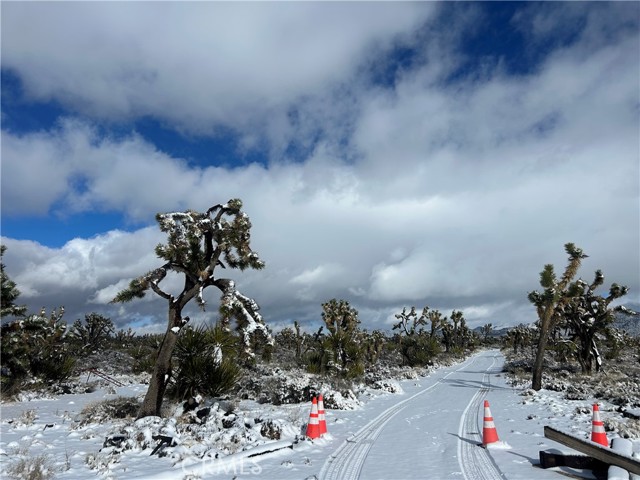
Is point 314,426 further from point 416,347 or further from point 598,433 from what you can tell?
point 416,347

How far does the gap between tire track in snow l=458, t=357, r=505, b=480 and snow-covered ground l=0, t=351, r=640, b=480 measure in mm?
28

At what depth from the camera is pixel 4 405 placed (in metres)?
14.8

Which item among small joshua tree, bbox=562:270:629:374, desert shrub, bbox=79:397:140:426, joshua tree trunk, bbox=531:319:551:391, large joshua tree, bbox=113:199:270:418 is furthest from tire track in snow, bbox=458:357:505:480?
small joshua tree, bbox=562:270:629:374

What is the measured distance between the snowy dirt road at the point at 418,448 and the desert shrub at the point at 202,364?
4.60 metres

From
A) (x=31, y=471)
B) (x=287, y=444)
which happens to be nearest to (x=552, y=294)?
(x=287, y=444)

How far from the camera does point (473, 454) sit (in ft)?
27.4

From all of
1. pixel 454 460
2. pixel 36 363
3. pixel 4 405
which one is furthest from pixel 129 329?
pixel 454 460

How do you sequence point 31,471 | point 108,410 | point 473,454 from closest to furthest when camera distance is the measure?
1. point 31,471
2. point 473,454
3. point 108,410

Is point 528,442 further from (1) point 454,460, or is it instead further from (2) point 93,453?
(2) point 93,453

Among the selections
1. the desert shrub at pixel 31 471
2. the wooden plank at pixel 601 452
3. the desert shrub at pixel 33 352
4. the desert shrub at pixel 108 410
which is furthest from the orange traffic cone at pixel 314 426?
the desert shrub at pixel 33 352

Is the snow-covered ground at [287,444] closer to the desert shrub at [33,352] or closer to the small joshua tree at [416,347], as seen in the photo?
the desert shrub at [33,352]

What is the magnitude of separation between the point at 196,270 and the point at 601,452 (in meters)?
9.43

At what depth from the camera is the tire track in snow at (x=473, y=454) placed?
7008mm

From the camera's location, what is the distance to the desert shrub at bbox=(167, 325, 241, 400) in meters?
13.1
